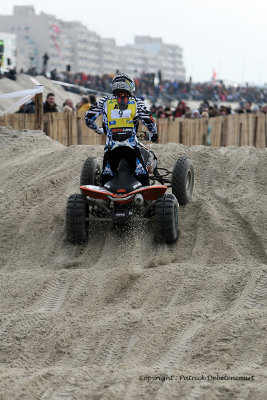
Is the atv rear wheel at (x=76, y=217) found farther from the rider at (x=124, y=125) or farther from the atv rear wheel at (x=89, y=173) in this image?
the atv rear wheel at (x=89, y=173)

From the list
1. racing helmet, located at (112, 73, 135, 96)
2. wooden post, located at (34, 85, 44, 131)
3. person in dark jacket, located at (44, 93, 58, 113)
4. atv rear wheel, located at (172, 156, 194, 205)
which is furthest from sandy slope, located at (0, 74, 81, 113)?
racing helmet, located at (112, 73, 135, 96)

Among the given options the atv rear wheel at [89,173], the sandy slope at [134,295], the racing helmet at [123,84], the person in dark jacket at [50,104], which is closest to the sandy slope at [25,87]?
the person in dark jacket at [50,104]

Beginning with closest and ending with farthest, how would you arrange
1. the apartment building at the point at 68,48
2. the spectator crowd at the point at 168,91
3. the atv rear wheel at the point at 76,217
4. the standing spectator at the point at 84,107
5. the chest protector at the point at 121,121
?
the atv rear wheel at the point at 76,217 → the chest protector at the point at 121,121 → the standing spectator at the point at 84,107 → the spectator crowd at the point at 168,91 → the apartment building at the point at 68,48

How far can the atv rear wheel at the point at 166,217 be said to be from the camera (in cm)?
823

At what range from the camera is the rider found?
8.73 metres

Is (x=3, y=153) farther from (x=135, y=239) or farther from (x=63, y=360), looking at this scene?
(x=63, y=360)

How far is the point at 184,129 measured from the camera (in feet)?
60.5

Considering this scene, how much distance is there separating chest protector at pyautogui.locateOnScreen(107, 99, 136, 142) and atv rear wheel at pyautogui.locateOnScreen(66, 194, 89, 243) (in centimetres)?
91

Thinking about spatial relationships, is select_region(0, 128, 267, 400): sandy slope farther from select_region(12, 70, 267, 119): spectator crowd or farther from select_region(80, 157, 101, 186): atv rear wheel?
select_region(12, 70, 267, 119): spectator crowd

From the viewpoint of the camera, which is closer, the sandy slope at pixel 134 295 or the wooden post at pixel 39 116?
the sandy slope at pixel 134 295

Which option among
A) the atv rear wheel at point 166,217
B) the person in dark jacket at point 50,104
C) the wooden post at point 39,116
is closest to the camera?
the atv rear wheel at point 166,217

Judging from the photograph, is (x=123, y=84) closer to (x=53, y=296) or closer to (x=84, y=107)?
(x=53, y=296)

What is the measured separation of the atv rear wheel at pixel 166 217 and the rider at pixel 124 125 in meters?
0.71

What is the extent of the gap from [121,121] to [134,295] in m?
2.87
